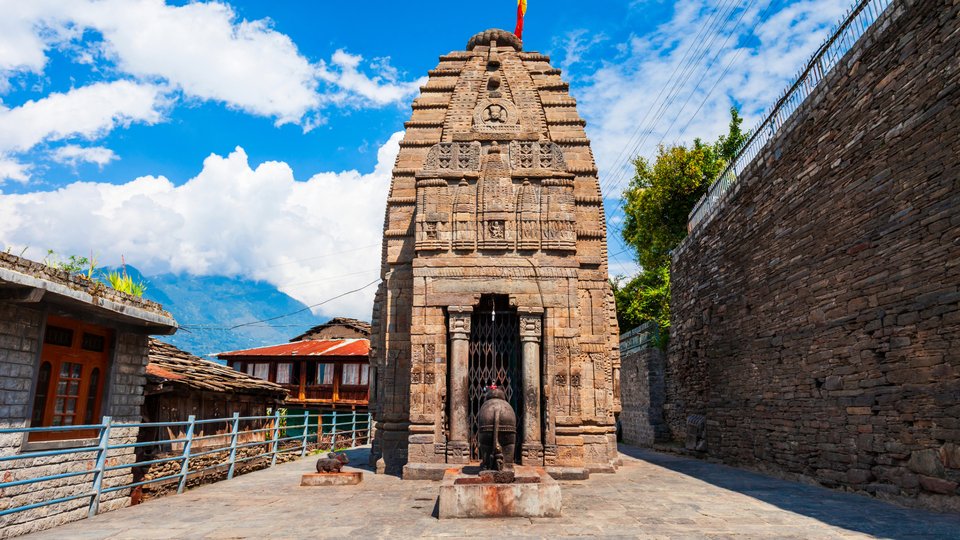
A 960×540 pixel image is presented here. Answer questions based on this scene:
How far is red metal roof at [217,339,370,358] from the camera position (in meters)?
30.3

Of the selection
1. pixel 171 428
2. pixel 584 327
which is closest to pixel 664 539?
pixel 584 327

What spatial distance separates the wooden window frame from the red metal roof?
19.6 meters

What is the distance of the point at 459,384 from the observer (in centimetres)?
1180

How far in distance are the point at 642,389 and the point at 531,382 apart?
1275 centimetres

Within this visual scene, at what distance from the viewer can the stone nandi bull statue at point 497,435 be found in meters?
8.43

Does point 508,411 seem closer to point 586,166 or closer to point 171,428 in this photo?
point 586,166

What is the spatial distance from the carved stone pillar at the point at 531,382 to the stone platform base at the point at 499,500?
3.74 meters

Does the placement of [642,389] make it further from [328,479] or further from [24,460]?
[24,460]

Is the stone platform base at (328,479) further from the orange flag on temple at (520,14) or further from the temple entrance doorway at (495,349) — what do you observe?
the orange flag on temple at (520,14)

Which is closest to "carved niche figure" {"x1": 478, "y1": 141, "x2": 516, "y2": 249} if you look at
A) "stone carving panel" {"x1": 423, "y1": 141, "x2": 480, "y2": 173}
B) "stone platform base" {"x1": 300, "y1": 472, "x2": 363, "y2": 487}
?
"stone carving panel" {"x1": 423, "y1": 141, "x2": 480, "y2": 173}

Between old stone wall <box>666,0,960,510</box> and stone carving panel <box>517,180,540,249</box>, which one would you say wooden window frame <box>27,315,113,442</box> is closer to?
stone carving panel <box>517,180,540,249</box>

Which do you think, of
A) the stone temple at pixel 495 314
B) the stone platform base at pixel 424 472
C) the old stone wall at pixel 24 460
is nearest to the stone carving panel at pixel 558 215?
the stone temple at pixel 495 314

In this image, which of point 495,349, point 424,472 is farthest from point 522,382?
point 424,472

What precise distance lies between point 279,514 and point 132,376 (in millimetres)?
5039
